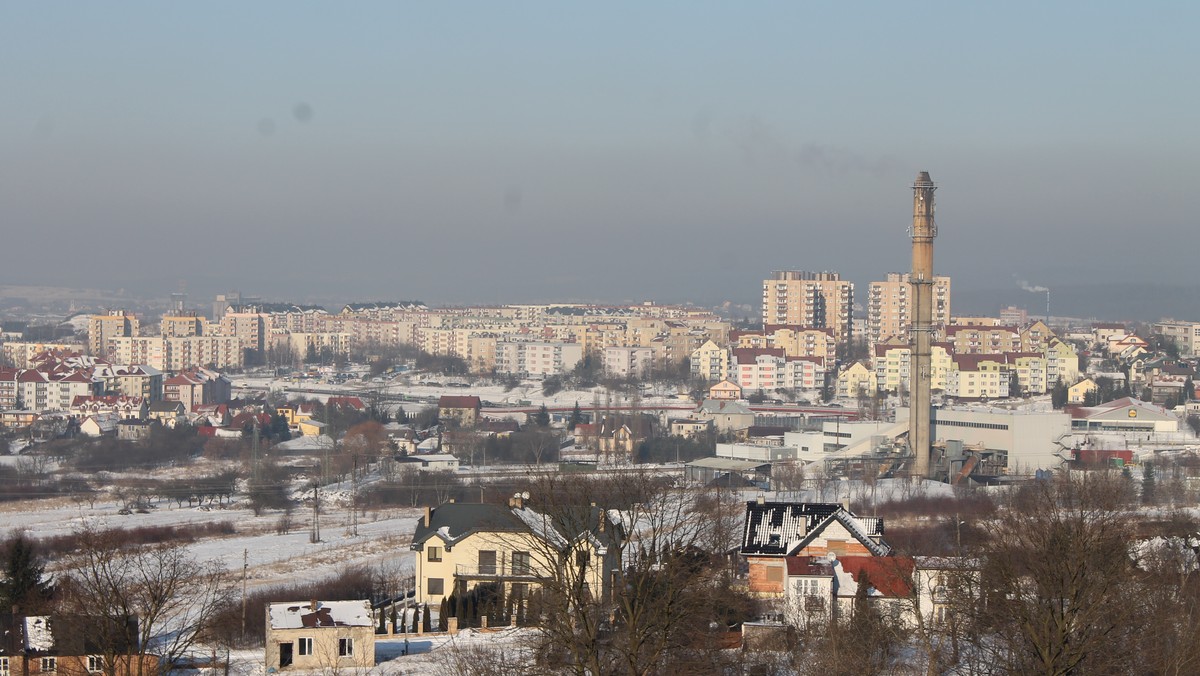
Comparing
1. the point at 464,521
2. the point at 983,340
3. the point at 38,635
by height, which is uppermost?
the point at 983,340

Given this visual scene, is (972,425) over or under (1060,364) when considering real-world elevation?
under

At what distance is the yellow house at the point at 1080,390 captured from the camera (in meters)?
44.1

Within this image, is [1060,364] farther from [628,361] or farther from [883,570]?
[883,570]

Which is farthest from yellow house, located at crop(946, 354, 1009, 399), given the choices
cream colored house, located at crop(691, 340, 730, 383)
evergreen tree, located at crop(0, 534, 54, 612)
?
evergreen tree, located at crop(0, 534, 54, 612)

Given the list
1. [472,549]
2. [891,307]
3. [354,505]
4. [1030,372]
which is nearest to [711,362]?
[1030,372]

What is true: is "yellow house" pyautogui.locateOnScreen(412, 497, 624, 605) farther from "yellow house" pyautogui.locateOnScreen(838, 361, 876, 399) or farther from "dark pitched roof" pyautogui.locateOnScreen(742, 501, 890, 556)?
"yellow house" pyautogui.locateOnScreen(838, 361, 876, 399)

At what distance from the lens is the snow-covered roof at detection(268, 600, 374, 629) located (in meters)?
11.7

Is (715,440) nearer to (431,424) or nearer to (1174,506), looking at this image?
(431,424)

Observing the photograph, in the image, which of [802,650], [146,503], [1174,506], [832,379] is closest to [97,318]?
[832,379]

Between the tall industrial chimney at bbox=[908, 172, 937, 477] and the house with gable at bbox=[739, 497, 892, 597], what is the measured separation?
15.0m

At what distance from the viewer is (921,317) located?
3119cm

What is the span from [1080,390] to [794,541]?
3153 cm

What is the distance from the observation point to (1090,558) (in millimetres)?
10172

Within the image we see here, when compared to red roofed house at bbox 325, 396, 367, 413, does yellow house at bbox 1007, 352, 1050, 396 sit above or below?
above
